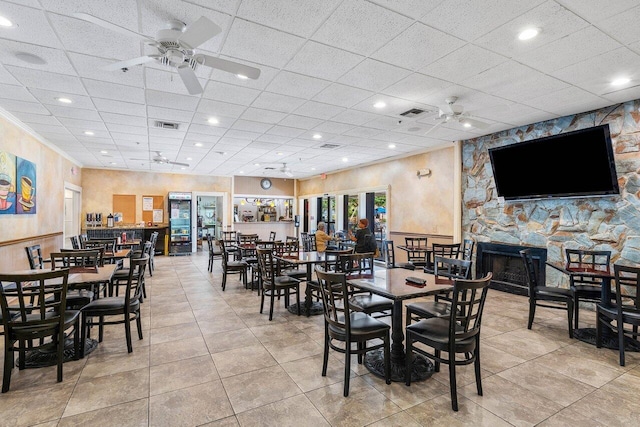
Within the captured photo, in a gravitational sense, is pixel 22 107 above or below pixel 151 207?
above

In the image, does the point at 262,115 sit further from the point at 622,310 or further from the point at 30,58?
the point at 622,310

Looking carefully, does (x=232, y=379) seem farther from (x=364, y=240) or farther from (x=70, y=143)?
(x=70, y=143)

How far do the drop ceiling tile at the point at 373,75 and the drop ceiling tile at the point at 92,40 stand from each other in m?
2.23

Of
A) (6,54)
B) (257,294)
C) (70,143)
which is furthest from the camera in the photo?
(70,143)

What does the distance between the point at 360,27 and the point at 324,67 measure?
2.65 ft

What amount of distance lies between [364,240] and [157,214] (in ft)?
29.0

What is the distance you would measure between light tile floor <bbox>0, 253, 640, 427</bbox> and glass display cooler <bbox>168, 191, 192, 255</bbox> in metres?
7.63

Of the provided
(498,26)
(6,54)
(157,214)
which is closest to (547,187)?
(498,26)

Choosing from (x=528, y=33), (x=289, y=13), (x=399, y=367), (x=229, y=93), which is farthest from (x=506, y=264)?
(x=289, y=13)

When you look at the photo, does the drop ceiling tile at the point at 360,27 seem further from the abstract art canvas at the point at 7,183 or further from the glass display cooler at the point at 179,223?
the glass display cooler at the point at 179,223

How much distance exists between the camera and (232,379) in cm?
288

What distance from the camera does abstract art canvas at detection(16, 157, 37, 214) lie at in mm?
5459

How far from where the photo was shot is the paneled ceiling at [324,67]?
2.59 meters

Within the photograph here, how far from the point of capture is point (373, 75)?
3750 millimetres
